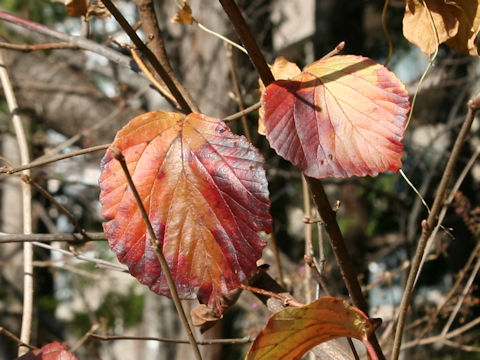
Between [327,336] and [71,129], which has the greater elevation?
[71,129]

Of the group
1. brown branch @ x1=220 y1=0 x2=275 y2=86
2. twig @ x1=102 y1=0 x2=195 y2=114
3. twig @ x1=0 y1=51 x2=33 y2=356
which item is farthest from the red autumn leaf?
twig @ x1=0 y1=51 x2=33 y2=356

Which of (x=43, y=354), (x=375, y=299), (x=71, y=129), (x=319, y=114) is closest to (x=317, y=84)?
(x=319, y=114)

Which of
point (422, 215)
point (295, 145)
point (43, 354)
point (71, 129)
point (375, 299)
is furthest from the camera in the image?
point (375, 299)

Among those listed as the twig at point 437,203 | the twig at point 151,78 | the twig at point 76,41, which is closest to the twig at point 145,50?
the twig at point 151,78

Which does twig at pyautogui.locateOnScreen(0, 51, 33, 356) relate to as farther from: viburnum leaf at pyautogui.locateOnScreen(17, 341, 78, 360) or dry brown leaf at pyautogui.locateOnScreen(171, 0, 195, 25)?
dry brown leaf at pyautogui.locateOnScreen(171, 0, 195, 25)

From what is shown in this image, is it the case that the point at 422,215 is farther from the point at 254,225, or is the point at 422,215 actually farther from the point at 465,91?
the point at 254,225

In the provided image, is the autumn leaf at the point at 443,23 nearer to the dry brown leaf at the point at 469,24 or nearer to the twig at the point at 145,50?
the dry brown leaf at the point at 469,24

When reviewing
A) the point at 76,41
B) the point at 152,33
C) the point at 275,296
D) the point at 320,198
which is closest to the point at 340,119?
the point at 320,198
